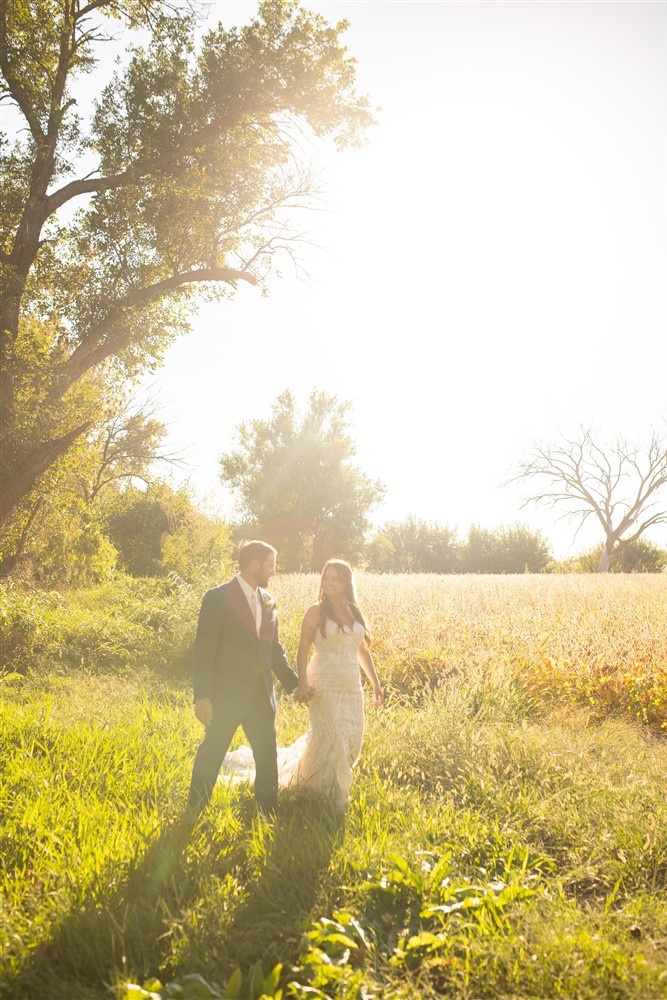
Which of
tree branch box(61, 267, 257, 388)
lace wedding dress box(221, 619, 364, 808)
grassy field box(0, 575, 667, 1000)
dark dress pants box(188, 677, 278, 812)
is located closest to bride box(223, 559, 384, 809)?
lace wedding dress box(221, 619, 364, 808)

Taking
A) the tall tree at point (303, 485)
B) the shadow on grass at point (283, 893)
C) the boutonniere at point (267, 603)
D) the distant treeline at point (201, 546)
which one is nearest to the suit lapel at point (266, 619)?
the boutonniere at point (267, 603)

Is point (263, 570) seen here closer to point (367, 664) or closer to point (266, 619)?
point (266, 619)

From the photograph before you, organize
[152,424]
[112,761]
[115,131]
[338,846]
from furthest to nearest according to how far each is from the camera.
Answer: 1. [152,424]
2. [115,131]
3. [112,761]
4. [338,846]

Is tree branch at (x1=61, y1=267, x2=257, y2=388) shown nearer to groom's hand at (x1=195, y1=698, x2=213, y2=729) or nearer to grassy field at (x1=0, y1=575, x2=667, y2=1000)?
grassy field at (x1=0, y1=575, x2=667, y2=1000)

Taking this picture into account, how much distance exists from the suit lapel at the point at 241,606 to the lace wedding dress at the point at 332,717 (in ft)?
2.47

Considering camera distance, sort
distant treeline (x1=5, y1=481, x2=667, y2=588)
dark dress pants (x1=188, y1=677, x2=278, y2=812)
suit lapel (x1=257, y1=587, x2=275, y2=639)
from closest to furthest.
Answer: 1. dark dress pants (x1=188, y1=677, x2=278, y2=812)
2. suit lapel (x1=257, y1=587, x2=275, y2=639)
3. distant treeline (x1=5, y1=481, x2=667, y2=588)

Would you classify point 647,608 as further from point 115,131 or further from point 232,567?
point 232,567

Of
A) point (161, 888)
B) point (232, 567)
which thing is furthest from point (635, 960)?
point (232, 567)

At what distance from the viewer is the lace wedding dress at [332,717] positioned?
513 cm

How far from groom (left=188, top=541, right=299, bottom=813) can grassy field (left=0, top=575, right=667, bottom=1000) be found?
1.14 ft

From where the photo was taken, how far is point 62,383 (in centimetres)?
1024

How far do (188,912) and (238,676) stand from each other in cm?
179

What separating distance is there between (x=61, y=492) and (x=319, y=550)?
32260 mm

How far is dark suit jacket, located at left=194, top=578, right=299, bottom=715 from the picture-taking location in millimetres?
4770
